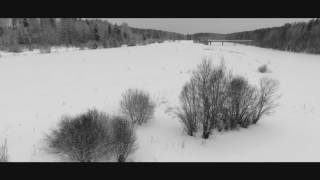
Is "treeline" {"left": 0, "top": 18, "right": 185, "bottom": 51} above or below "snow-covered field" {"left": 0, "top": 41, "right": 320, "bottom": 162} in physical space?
above

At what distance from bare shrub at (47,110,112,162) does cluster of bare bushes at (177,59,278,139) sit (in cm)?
363

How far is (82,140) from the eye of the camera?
23.1 ft

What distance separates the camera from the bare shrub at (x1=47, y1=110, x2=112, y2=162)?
23.1ft

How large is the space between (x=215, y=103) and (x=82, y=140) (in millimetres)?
5135

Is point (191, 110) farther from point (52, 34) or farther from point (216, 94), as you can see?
point (52, 34)

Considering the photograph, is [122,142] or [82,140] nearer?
[82,140]

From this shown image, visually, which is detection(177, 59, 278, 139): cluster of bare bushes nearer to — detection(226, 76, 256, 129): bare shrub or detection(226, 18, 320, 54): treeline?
detection(226, 76, 256, 129): bare shrub

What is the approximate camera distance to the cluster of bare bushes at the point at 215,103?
940 cm

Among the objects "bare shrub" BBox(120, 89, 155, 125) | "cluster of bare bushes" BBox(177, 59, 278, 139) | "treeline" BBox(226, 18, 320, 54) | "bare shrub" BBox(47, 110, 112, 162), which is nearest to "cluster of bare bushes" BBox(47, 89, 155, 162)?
"bare shrub" BBox(47, 110, 112, 162)

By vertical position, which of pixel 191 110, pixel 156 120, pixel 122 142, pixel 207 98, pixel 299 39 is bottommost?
pixel 156 120

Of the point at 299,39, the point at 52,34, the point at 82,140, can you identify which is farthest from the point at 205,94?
the point at 299,39

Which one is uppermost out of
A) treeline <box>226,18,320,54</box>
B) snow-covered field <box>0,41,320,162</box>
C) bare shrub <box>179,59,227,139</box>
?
treeline <box>226,18,320,54</box>

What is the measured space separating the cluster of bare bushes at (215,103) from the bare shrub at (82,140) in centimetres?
363
